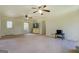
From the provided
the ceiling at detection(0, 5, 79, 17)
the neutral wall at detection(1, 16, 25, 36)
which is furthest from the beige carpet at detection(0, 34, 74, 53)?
the ceiling at detection(0, 5, 79, 17)

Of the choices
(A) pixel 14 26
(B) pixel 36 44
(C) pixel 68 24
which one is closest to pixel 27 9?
(A) pixel 14 26

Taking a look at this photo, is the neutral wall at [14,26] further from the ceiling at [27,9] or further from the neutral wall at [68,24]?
the neutral wall at [68,24]

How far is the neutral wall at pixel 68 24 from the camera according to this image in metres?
2.03

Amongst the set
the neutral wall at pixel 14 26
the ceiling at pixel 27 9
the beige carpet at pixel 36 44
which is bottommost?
the beige carpet at pixel 36 44

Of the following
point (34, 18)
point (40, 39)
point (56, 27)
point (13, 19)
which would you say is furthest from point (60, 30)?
point (13, 19)

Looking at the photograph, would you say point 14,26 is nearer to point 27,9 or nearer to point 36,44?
point 27,9

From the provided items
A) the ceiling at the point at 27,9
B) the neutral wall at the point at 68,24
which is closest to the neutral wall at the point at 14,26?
the ceiling at the point at 27,9

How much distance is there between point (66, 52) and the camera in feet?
6.88

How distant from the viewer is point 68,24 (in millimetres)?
2055

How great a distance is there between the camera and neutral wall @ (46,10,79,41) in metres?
2.03

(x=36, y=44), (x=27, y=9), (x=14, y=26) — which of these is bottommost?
(x=36, y=44)

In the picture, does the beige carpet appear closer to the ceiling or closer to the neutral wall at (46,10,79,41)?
the neutral wall at (46,10,79,41)

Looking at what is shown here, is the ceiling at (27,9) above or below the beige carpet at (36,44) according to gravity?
above
